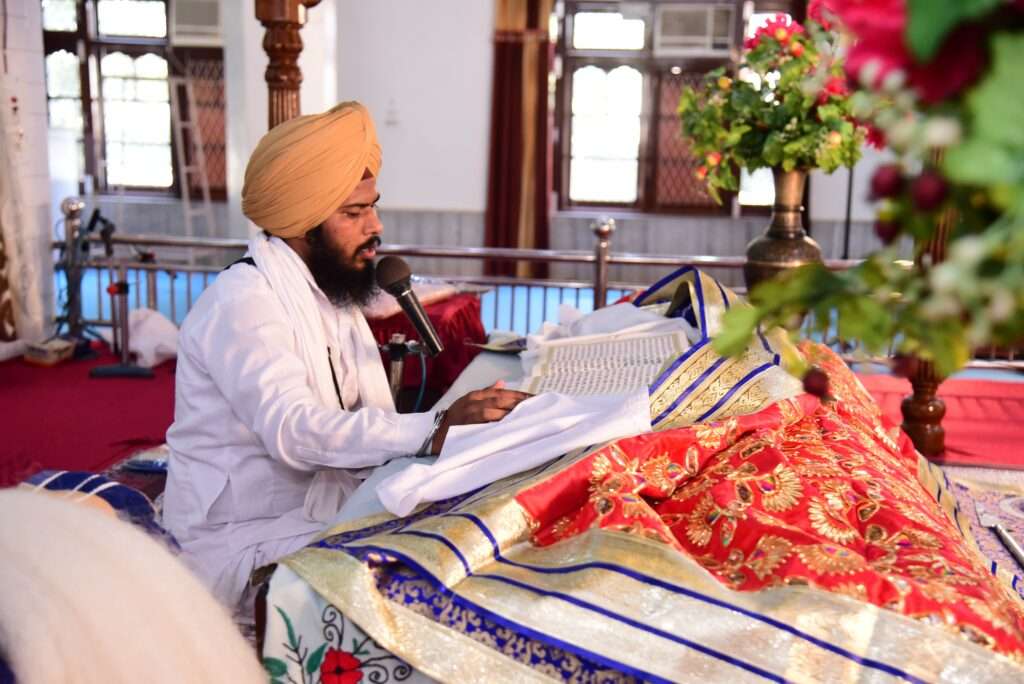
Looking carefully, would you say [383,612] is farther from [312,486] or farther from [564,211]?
[564,211]

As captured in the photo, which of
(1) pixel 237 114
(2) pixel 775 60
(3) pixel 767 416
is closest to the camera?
(3) pixel 767 416

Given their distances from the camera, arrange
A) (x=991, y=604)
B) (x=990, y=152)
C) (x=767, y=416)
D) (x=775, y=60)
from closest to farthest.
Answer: (x=990, y=152), (x=991, y=604), (x=767, y=416), (x=775, y=60)

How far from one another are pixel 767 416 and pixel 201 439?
3.67 feet

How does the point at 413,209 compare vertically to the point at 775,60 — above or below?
below

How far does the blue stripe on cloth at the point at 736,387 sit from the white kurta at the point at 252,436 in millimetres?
493

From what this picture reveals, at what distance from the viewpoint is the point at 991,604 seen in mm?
1448

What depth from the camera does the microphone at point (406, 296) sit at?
7.51 ft

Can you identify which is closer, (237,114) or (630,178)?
(237,114)

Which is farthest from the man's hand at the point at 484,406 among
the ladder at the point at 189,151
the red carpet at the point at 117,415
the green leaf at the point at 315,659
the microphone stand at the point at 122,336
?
the ladder at the point at 189,151

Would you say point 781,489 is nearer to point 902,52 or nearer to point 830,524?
point 830,524

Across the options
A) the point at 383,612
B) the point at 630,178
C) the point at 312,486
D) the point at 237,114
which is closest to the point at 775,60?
the point at 312,486

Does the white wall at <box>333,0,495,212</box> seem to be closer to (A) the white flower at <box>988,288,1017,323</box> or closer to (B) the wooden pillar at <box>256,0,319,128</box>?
(B) the wooden pillar at <box>256,0,319,128</box>

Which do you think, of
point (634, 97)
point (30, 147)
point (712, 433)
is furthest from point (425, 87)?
point (712, 433)

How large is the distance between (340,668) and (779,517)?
691 millimetres
